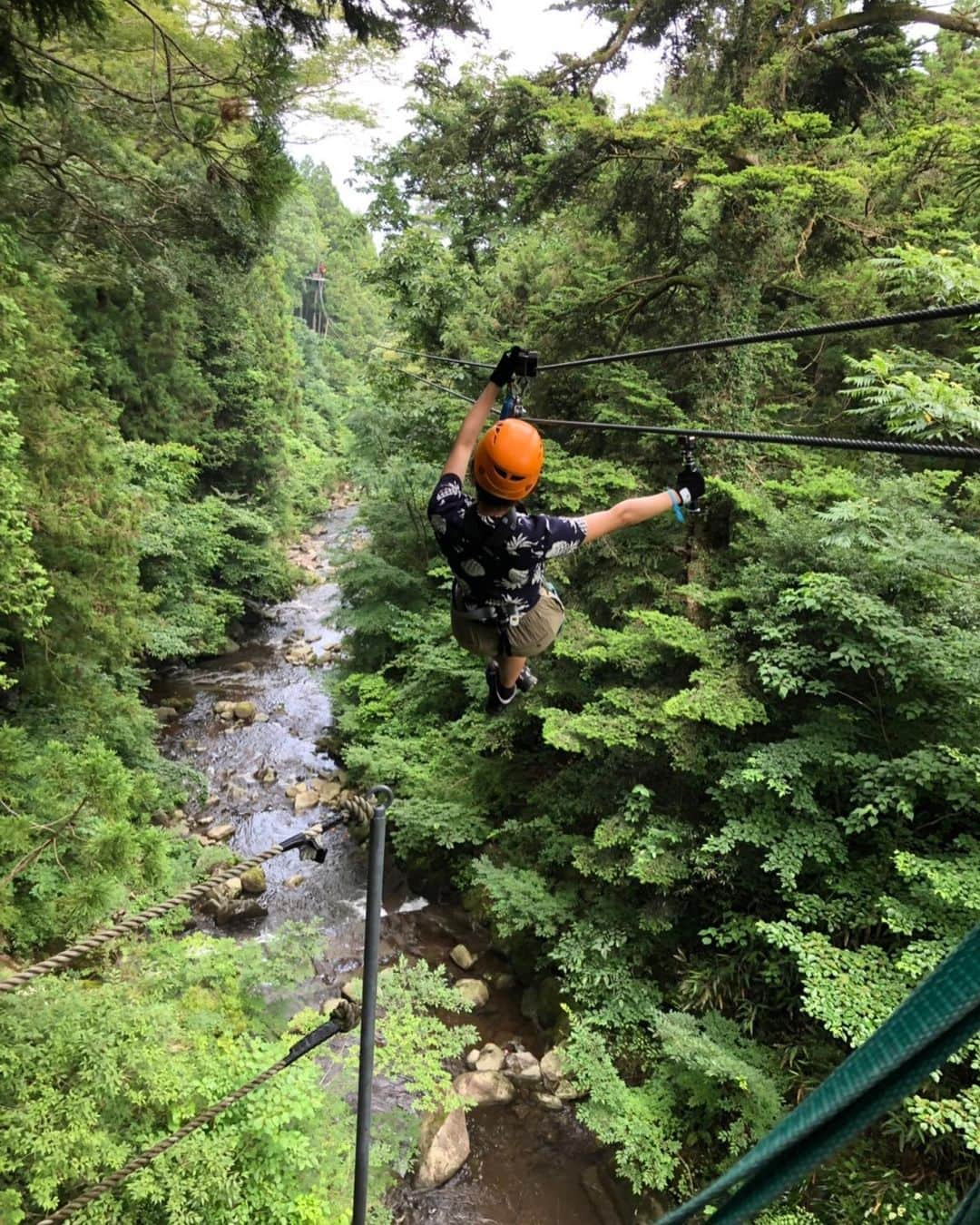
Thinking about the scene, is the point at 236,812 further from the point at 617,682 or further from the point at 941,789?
the point at 941,789

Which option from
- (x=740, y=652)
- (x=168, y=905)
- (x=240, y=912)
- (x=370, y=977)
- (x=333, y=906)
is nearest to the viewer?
(x=168, y=905)

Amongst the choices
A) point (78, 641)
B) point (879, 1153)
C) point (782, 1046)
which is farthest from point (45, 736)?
point (879, 1153)

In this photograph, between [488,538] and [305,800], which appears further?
[305,800]

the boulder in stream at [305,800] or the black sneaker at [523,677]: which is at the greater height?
the black sneaker at [523,677]

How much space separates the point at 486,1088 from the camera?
18.3ft

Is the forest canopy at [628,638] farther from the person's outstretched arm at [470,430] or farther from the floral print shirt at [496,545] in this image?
the floral print shirt at [496,545]

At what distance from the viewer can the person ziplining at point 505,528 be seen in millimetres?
2490

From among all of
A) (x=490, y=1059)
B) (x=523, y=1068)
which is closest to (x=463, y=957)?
(x=490, y=1059)

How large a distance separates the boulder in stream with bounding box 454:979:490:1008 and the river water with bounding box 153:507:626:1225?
0.10 metres

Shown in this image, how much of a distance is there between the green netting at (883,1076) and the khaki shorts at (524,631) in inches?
97.3

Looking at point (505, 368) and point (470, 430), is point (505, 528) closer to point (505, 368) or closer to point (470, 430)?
point (470, 430)

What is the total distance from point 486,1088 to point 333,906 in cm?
302

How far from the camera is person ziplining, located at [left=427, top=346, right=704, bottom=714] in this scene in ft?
8.17

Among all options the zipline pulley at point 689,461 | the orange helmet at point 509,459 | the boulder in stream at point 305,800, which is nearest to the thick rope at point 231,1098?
the orange helmet at point 509,459
